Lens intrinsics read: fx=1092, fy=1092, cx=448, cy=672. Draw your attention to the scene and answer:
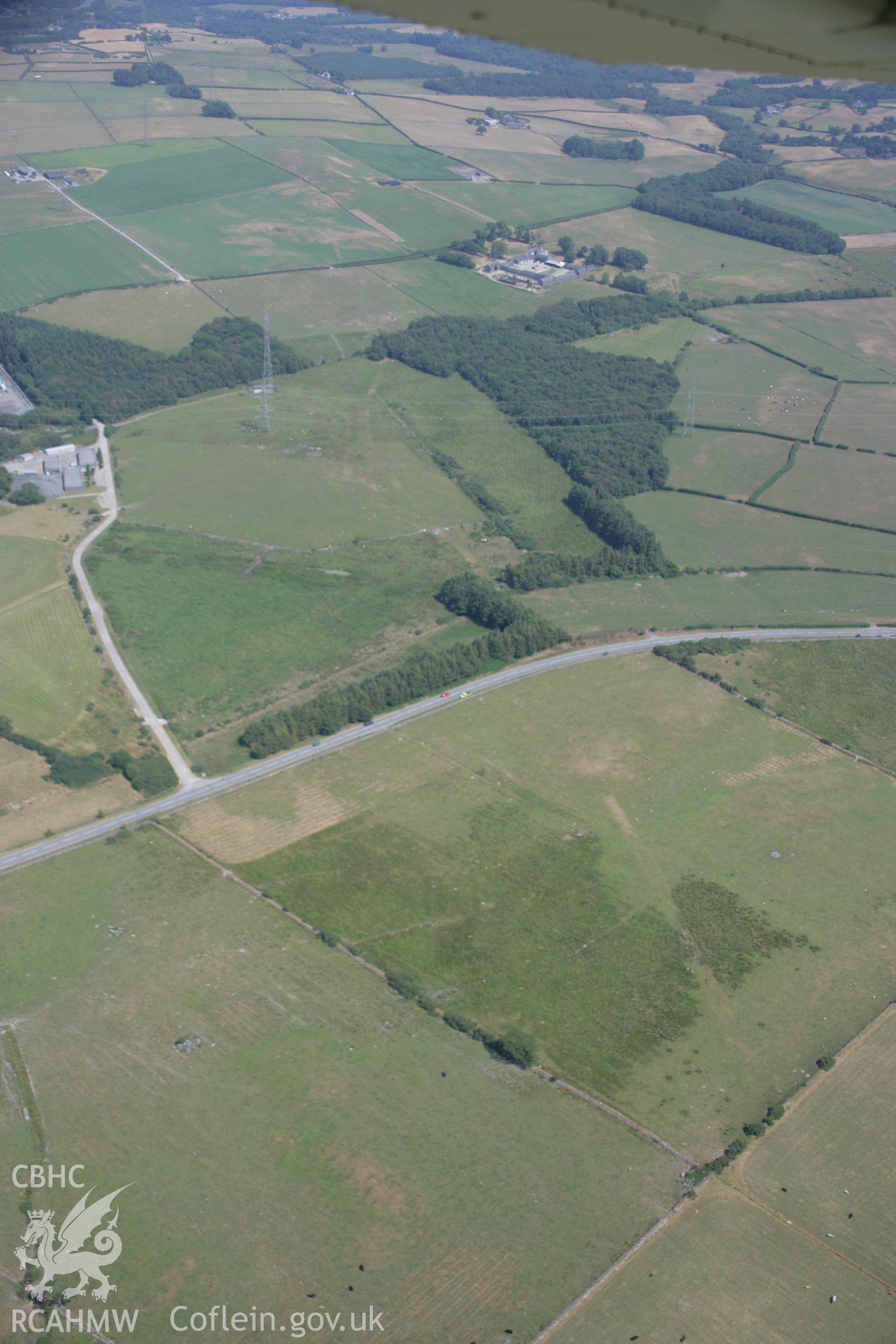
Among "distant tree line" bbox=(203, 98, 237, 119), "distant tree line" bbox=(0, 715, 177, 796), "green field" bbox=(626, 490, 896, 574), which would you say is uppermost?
"distant tree line" bbox=(203, 98, 237, 119)

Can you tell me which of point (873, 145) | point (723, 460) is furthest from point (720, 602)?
→ point (873, 145)

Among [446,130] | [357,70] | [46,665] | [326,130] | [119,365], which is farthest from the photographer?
[357,70]

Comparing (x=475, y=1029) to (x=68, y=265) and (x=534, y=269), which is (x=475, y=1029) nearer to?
(x=68, y=265)

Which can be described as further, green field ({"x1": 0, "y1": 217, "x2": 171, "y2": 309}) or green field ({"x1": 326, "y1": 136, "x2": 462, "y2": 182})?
green field ({"x1": 326, "y1": 136, "x2": 462, "y2": 182})

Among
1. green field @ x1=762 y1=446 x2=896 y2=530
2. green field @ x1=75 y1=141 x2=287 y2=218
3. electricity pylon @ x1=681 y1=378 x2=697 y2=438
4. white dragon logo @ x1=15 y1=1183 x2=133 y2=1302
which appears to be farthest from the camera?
green field @ x1=75 y1=141 x2=287 y2=218

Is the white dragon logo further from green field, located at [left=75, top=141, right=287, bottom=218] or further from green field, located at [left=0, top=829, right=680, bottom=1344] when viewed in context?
green field, located at [left=75, top=141, right=287, bottom=218]

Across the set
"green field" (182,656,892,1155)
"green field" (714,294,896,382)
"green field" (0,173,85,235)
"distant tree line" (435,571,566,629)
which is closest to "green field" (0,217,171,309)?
"green field" (0,173,85,235)
